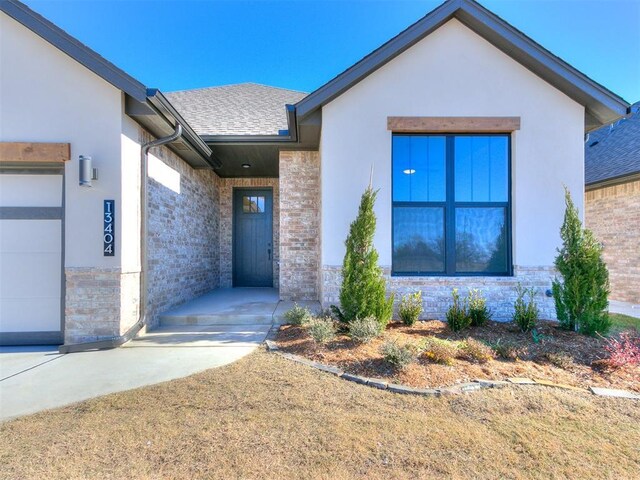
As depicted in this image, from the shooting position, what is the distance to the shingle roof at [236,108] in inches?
276

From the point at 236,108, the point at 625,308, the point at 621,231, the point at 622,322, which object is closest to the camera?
the point at 622,322

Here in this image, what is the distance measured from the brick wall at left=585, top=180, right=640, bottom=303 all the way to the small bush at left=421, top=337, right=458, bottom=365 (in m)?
7.33

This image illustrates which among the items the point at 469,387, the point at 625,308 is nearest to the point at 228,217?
the point at 469,387

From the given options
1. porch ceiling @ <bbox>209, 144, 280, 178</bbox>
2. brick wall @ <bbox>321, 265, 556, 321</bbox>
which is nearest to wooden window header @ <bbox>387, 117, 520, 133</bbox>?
brick wall @ <bbox>321, 265, 556, 321</bbox>

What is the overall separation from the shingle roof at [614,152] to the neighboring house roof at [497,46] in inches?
131

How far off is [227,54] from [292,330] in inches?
373

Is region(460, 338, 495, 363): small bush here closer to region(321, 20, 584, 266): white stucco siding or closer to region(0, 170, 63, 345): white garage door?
region(321, 20, 584, 266): white stucco siding

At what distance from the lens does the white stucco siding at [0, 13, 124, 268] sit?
4.44m

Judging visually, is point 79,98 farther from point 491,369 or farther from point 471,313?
point 471,313

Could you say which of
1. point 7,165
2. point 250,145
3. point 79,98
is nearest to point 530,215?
point 250,145

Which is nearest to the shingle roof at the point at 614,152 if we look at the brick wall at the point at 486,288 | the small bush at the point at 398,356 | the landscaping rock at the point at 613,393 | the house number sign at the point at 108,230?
the brick wall at the point at 486,288

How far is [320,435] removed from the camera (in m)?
2.38

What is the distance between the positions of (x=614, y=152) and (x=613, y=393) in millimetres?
9742

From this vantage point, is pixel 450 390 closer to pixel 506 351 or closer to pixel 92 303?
pixel 506 351
